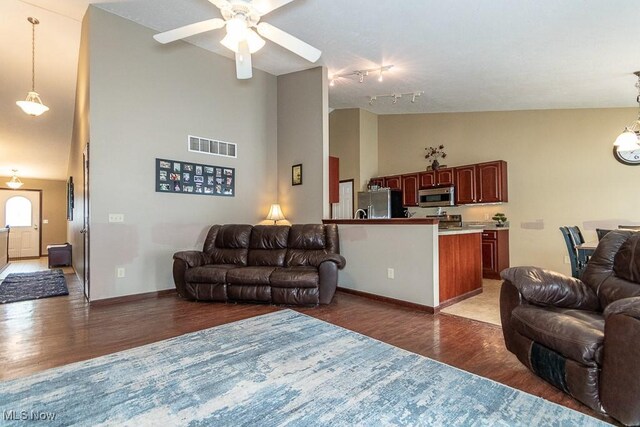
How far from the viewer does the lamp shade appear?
525 cm

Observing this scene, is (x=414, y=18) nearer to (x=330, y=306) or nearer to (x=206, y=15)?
(x=206, y=15)

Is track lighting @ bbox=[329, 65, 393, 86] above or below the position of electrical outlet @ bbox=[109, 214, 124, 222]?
above

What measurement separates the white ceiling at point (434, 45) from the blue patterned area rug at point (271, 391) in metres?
3.34

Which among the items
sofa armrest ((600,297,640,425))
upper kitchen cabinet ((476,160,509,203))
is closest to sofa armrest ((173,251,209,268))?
sofa armrest ((600,297,640,425))

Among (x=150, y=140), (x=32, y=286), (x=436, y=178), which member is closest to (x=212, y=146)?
(x=150, y=140)

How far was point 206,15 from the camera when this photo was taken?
12.2 ft

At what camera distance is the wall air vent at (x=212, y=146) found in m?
4.65

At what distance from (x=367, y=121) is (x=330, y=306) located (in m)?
5.07

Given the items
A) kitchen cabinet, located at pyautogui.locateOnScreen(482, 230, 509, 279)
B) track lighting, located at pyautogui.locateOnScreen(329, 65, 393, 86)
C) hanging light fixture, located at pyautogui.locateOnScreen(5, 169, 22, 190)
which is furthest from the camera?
hanging light fixture, located at pyautogui.locateOnScreen(5, 169, 22, 190)

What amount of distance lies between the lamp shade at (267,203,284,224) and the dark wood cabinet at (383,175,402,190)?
9.81 feet

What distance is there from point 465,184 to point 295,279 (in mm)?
4156

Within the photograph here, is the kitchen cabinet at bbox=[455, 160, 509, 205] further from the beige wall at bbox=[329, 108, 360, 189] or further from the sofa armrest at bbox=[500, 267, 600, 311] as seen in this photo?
the sofa armrest at bbox=[500, 267, 600, 311]

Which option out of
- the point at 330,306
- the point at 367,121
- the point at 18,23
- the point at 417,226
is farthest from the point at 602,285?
the point at 18,23

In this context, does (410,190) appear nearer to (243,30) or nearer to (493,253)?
(493,253)
